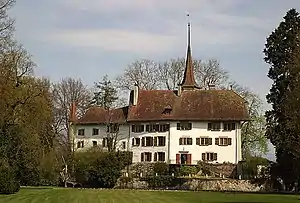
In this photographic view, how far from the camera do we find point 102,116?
8394 cm

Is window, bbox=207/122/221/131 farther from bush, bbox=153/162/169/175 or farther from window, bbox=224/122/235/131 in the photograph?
bush, bbox=153/162/169/175

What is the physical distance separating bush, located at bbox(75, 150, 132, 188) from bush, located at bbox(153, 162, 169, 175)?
3611 millimetres

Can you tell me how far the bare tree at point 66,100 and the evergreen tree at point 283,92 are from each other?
1238 inches

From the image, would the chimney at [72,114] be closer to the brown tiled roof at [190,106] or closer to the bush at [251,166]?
the brown tiled roof at [190,106]

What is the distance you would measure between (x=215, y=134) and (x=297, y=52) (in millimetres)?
33012

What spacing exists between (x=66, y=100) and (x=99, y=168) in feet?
64.6

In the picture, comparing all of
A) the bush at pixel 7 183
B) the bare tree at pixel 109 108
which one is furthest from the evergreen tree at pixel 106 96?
the bush at pixel 7 183

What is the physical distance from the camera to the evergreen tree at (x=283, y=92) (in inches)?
2051

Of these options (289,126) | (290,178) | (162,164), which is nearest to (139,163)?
(162,164)

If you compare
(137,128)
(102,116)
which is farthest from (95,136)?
(137,128)

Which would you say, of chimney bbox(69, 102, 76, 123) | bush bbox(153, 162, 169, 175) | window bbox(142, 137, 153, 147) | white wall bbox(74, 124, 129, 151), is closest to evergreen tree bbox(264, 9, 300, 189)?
bush bbox(153, 162, 169, 175)

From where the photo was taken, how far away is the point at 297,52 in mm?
47094

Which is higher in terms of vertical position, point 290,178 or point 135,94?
point 135,94

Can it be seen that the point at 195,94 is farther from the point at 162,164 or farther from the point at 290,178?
the point at 290,178
